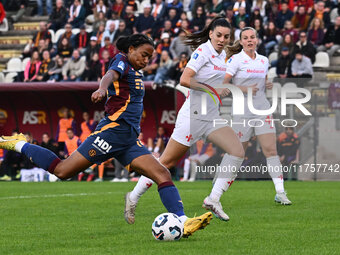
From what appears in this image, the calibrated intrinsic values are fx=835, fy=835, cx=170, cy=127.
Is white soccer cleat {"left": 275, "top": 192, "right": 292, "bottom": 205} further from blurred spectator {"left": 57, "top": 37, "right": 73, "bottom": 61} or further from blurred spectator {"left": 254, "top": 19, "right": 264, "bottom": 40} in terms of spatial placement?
blurred spectator {"left": 57, "top": 37, "right": 73, "bottom": 61}

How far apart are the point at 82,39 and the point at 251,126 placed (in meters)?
14.6

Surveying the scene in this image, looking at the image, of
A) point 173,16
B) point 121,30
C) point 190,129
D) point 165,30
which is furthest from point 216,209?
point 121,30

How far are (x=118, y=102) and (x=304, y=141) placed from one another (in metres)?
12.8

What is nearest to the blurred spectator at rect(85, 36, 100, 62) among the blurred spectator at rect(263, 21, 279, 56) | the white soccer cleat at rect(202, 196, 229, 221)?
the blurred spectator at rect(263, 21, 279, 56)

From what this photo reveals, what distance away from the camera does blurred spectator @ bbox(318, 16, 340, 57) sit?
21.6 meters

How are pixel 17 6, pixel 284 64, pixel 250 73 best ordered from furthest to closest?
pixel 17 6
pixel 284 64
pixel 250 73

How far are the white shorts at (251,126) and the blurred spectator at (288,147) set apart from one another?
8179 mm

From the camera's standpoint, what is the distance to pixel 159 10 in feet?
80.8

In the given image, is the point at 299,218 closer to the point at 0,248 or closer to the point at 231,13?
the point at 0,248

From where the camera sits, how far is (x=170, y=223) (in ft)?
24.6

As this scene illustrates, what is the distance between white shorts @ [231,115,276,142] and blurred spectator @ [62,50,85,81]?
12.2 meters

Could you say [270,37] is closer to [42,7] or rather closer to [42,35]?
[42,35]

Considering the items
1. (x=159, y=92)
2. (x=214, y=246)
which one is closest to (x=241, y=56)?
(x=214, y=246)

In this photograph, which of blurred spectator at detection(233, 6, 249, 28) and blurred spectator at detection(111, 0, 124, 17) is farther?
blurred spectator at detection(111, 0, 124, 17)
